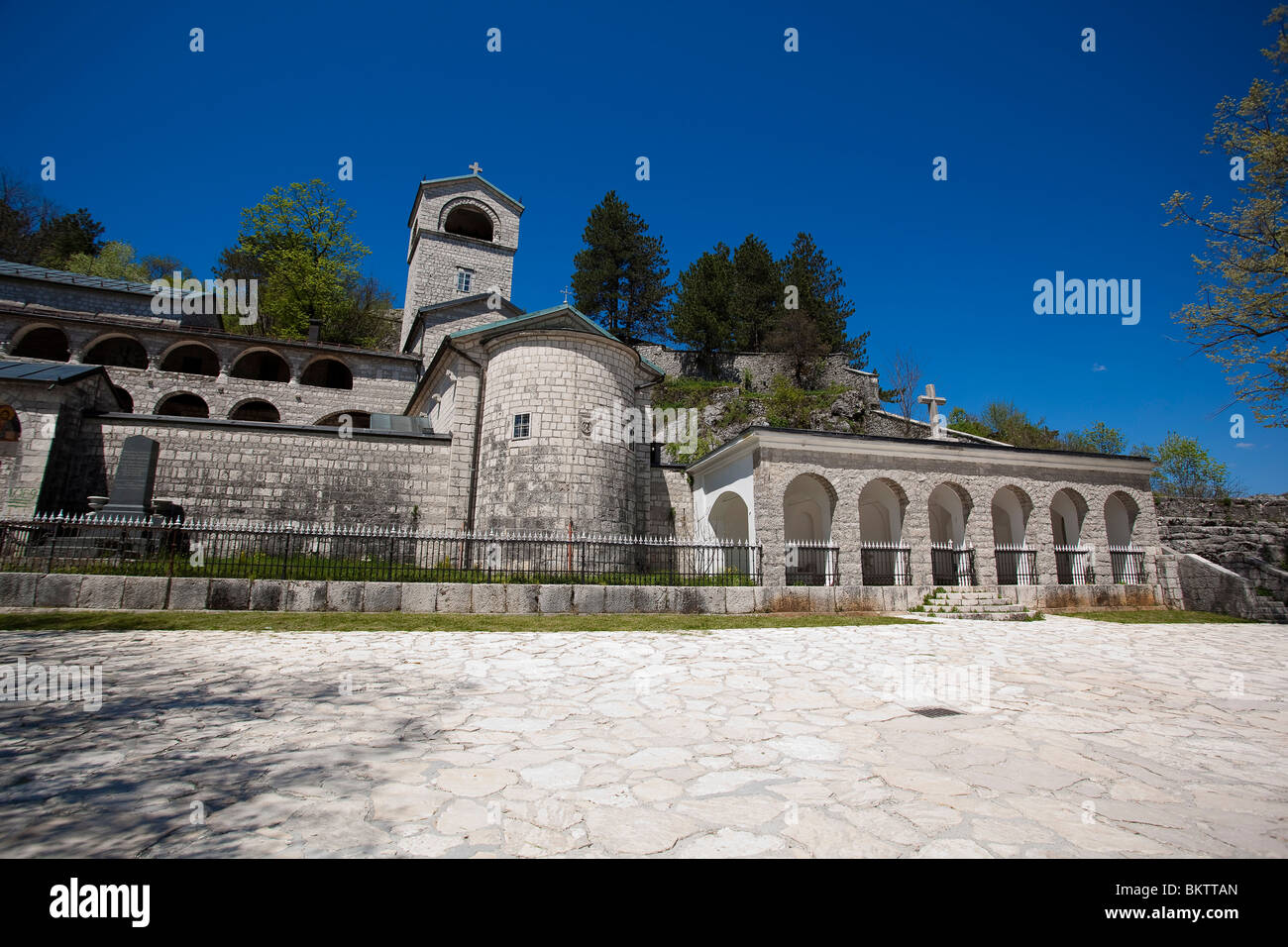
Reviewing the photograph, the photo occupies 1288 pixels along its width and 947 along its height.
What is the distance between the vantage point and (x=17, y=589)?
969 cm

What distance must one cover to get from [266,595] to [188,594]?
1.23 m

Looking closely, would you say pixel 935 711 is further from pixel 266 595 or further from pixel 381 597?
pixel 266 595

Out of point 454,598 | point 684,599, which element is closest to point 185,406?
point 454,598

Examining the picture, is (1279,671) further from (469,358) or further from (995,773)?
(469,358)

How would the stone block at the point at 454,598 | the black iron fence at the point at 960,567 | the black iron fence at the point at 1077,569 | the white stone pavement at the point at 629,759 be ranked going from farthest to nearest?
the black iron fence at the point at 1077,569
the black iron fence at the point at 960,567
the stone block at the point at 454,598
the white stone pavement at the point at 629,759

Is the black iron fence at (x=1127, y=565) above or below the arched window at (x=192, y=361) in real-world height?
below

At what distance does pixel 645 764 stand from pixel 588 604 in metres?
8.24

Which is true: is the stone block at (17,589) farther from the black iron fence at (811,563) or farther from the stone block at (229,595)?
the black iron fence at (811,563)

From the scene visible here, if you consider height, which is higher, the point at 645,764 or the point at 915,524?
the point at 915,524

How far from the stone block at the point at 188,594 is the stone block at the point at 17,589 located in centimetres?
206

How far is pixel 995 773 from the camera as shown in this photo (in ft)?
11.0

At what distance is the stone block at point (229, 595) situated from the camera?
10.3 m

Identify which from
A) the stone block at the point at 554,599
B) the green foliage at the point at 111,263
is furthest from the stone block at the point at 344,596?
the green foliage at the point at 111,263
